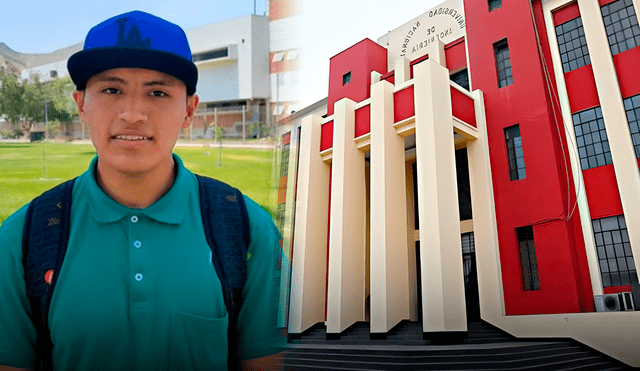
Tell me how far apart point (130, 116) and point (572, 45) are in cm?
759

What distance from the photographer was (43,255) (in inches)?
23.6

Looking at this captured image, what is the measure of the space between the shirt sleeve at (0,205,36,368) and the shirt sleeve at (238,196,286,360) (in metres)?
0.29

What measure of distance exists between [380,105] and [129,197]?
6.58 meters

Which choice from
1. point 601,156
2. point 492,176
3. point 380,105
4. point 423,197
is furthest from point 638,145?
point 380,105

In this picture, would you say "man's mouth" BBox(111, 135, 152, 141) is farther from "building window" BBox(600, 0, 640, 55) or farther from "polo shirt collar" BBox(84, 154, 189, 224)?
"building window" BBox(600, 0, 640, 55)

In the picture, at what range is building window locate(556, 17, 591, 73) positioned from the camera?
6520 mm

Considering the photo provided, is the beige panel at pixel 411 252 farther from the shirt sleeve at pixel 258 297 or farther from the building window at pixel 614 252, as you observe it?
the shirt sleeve at pixel 258 297

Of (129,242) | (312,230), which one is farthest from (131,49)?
(312,230)

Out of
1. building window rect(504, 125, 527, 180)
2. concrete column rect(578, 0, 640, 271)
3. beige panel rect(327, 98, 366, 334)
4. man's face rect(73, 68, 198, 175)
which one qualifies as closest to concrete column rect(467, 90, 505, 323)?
building window rect(504, 125, 527, 180)

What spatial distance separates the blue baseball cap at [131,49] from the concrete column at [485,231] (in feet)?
21.2

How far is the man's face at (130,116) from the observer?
1.92 feet

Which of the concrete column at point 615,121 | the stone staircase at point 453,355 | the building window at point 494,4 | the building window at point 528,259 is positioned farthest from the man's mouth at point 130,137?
the building window at point 494,4

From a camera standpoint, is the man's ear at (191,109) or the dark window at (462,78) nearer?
the man's ear at (191,109)

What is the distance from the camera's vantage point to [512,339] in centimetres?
591
